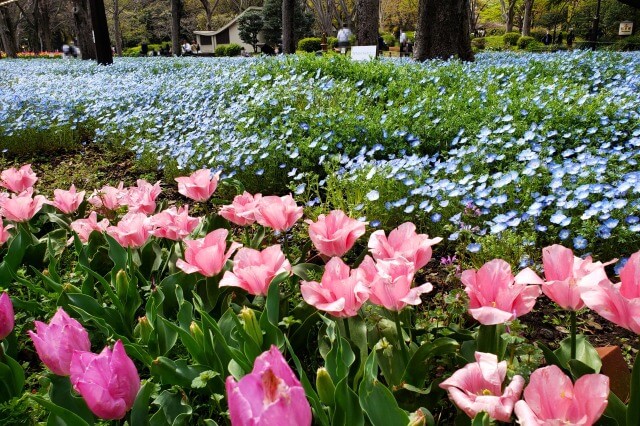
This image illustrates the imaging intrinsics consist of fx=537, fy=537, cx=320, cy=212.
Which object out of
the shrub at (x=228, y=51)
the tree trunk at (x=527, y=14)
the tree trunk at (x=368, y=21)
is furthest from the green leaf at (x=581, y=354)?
the shrub at (x=228, y=51)

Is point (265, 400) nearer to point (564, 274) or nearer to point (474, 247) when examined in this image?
point (564, 274)

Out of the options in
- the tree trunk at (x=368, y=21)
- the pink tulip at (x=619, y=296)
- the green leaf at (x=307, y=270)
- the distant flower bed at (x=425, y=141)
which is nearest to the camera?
the pink tulip at (x=619, y=296)

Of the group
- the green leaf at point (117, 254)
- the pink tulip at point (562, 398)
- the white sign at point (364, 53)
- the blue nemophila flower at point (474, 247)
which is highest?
the white sign at point (364, 53)

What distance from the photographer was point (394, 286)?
1.10 meters

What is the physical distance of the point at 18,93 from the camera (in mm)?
7547

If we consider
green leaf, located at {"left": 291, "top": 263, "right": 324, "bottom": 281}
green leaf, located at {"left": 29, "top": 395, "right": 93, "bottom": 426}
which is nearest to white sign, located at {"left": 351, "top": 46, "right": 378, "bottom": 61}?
green leaf, located at {"left": 291, "top": 263, "right": 324, "bottom": 281}

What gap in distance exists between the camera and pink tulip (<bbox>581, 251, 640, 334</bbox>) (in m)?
0.92

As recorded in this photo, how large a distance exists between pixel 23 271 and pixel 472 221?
2.07 meters

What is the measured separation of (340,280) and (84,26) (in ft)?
59.5

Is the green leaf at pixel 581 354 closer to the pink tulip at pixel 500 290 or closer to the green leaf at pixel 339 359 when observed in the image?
the pink tulip at pixel 500 290

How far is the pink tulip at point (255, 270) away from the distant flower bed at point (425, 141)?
1.24 m

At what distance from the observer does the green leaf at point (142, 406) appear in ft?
3.60

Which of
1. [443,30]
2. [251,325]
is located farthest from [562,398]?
[443,30]

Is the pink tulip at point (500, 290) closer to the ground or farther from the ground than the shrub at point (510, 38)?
closer to the ground
